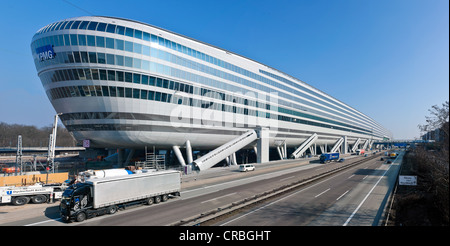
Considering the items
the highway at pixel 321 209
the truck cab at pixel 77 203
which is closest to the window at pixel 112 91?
the truck cab at pixel 77 203

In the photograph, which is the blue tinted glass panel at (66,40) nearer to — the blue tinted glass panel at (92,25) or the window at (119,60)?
the blue tinted glass panel at (92,25)

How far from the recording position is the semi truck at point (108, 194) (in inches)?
590

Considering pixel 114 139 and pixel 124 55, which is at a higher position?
pixel 124 55

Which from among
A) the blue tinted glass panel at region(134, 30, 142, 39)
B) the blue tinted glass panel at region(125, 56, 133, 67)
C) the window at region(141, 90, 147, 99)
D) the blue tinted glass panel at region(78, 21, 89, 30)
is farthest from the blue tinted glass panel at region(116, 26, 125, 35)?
the window at region(141, 90, 147, 99)

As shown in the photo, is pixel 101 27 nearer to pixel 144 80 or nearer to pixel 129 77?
pixel 129 77

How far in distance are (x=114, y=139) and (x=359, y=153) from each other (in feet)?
336

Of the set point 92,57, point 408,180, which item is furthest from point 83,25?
point 408,180

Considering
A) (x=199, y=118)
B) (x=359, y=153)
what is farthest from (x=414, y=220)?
(x=359, y=153)

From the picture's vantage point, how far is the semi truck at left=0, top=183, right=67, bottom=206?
19.0 m

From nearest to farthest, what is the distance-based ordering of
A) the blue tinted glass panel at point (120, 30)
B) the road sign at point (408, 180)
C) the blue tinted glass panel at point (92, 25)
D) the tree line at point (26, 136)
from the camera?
the road sign at point (408, 180), the blue tinted glass panel at point (92, 25), the blue tinted glass panel at point (120, 30), the tree line at point (26, 136)

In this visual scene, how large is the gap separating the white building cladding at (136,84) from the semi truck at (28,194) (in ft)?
55.7

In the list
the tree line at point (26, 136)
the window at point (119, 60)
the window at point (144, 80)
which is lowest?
the tree line at point (26, 136)
